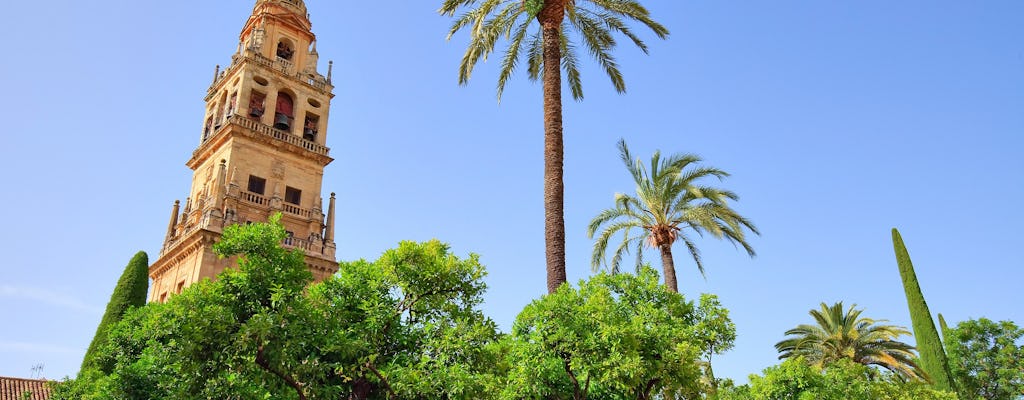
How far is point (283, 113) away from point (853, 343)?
30.4 m

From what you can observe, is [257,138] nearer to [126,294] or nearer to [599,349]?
[126,294]

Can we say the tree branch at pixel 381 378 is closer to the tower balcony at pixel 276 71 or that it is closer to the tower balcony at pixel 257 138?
the tower balcony at pixel 257 138

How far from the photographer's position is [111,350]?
1748cm

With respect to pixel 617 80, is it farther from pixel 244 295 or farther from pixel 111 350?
pixel 111 350

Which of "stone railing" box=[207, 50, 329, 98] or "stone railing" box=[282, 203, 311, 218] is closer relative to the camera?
"stone railing" box=[282, 203, 311, 218]

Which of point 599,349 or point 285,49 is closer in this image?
point 599,349

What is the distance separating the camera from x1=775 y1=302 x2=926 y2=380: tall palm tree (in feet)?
106

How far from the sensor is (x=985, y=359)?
3359 cm

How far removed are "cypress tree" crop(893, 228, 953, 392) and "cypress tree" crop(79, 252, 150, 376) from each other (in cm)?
3297

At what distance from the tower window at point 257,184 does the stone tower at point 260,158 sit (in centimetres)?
5

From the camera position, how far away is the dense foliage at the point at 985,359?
3278cm

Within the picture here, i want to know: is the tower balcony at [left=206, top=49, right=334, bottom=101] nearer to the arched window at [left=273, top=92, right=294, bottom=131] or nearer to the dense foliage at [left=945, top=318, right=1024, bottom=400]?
the arched window at [left=273, top=92, right=294, bottom=131]

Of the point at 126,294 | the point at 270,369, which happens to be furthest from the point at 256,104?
the point at 270,369

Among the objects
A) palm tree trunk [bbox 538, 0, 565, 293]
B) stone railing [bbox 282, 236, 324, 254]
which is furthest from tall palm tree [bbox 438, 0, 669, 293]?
stone railing [bbox 282, 236, 324, 254]
